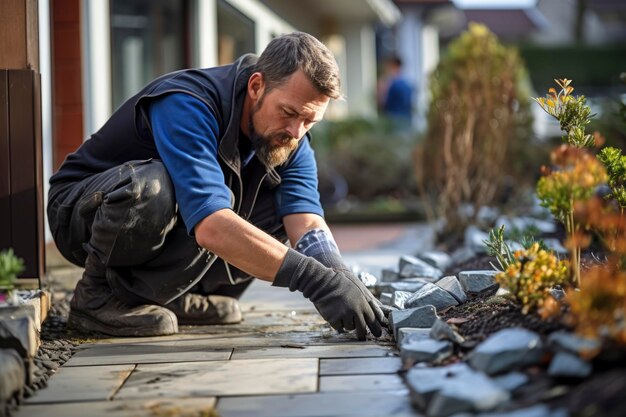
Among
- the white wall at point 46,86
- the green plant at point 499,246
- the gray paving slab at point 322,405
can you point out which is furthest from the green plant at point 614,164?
the white wall at point 46,86

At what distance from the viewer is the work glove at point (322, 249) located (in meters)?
3.70

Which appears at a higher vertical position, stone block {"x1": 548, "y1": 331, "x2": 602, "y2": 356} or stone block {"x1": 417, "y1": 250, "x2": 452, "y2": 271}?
stone block {"x1": 548, "y1": 331, "x2": 602, "y2": 356}

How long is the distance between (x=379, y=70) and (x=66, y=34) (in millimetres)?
23997

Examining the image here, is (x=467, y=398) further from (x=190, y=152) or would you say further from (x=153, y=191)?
(x=153, y=191)

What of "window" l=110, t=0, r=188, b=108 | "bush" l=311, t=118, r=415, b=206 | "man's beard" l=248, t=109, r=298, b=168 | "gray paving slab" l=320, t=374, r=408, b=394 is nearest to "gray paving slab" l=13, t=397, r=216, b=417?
"gray paving slab" l=320, t=374, r=408, b=394

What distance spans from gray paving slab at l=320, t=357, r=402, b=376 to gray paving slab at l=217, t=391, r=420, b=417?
235mm

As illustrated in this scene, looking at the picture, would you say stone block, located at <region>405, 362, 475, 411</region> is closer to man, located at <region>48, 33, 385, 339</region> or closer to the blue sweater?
man, located at <region>48, 33, 385, 339</region>

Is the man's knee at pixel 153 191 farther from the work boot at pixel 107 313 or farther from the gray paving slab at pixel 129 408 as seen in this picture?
the gray paving slab at pixel 129 408

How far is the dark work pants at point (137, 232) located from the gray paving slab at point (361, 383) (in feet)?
3.21

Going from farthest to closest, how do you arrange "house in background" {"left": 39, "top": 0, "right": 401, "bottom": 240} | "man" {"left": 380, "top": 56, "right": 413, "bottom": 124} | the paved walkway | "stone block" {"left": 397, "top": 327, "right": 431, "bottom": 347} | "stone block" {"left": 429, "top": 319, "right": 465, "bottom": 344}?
"man" {"left": 380, "top": 56, "right": 413, "bottom": 124} < "house in background" {"left": 39, "top": 0, "right": 401, "bottom": 240} < "stone block" {"left": 397, "top": 327, "right": 431, "bottom": 347} < "stone block" {"left": 429, "top": 319, "right": 465, "bottom": 344} < the paved walkway

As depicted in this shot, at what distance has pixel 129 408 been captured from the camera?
8.84 ft

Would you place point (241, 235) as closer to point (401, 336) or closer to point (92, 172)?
point (401, 336)

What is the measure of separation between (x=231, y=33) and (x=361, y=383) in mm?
7437

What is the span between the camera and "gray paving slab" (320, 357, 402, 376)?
301 centimetres
